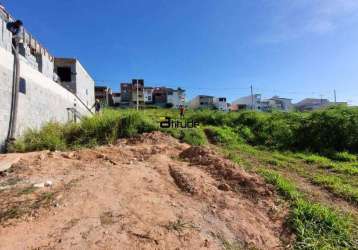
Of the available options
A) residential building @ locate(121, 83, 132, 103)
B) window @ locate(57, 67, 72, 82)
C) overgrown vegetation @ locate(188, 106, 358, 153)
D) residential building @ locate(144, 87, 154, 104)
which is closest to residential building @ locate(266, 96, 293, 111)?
residential building @ locate(144, 87, 154, 104)

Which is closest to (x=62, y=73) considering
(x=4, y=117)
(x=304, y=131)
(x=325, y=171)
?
(x=4, y=117)

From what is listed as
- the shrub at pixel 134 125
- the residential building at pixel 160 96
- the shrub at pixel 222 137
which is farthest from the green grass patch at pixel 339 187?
the residential building at pixel 160 96

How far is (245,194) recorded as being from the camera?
3.51m

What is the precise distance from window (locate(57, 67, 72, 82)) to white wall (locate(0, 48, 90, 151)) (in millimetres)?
3778

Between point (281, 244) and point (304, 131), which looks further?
point (304, 131)

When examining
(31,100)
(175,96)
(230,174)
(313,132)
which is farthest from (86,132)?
(175,96)

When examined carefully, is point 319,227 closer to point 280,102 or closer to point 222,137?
point 222,137

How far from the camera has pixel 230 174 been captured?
13.7ft

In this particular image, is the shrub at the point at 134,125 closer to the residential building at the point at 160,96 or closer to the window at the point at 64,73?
the window at the point at 64,73

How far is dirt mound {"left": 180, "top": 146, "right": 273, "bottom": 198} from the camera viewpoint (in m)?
3.62

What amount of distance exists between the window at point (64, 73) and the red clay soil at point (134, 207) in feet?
33.8

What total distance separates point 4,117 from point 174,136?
457 cm

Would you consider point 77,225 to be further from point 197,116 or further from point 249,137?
point 197,116

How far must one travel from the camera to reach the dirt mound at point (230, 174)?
11.9ft
